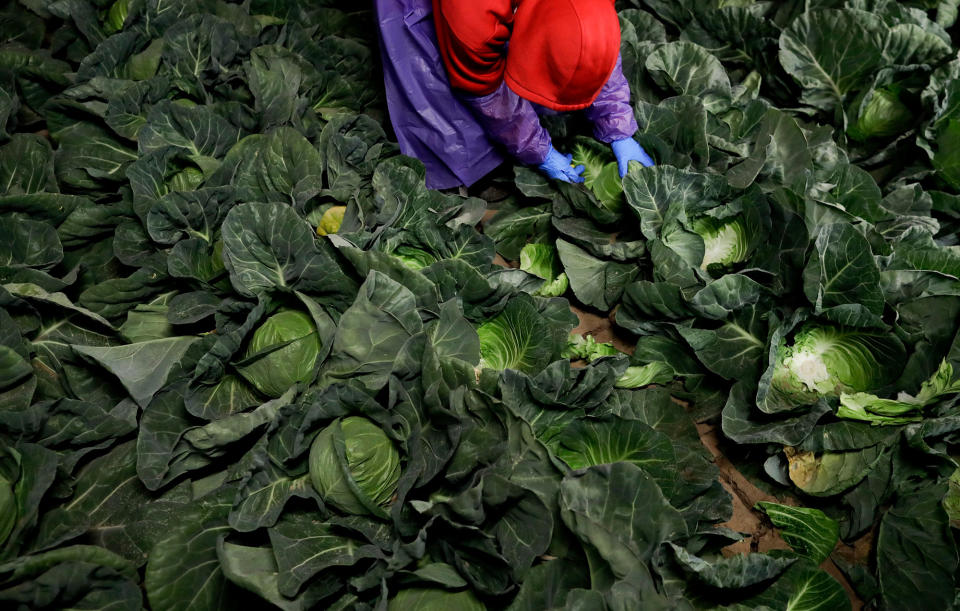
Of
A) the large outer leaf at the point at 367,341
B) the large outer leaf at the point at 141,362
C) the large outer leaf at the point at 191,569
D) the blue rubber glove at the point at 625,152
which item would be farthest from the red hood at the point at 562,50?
the large outer leaf at the point at 191,569

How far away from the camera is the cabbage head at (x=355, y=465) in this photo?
2424 millimetres

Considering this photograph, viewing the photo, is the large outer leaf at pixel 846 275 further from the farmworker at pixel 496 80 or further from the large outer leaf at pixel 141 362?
the large outer leaf at pixel 141 362

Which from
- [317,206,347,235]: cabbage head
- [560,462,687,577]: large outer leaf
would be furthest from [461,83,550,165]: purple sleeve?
[560,462,687,577]: large outer leaf

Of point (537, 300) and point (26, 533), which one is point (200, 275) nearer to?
point (26, 533)

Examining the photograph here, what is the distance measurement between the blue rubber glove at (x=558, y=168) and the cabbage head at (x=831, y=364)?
1.44m

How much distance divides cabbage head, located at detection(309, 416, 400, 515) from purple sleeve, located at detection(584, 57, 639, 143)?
213 centimetres

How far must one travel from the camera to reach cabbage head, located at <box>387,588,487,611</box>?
95.5 inches

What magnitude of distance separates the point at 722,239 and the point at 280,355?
231 cm

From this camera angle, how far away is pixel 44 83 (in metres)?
4.08

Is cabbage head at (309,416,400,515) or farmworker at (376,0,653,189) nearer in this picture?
cabbage head at (309,416,400,515)

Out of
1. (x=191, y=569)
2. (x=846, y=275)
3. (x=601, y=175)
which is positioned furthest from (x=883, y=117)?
(x=191, y=569)

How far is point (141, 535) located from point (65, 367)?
85 cm

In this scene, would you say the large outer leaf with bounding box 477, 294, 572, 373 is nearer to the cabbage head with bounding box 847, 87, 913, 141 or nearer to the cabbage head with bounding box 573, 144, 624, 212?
the cabbage head with bounding box 573, 144, 624, 212

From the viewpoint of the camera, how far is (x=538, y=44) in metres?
3.04
